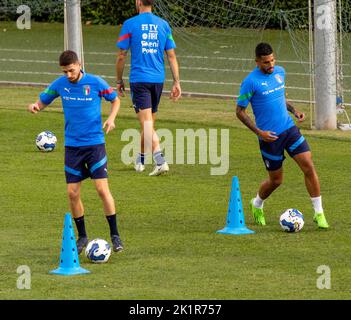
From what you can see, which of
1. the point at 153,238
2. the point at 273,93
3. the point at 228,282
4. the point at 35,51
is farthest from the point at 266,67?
the point at 35,51

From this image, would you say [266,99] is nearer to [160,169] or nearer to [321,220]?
[321,220]

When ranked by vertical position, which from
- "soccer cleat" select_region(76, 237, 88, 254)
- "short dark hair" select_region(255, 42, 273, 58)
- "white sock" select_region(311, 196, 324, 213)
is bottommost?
"soccer cleat" select_region(76, 237, 88, 254)

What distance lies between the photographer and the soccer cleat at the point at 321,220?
1313 cm

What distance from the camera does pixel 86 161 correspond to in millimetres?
12281

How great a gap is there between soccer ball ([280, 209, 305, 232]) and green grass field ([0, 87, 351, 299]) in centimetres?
9

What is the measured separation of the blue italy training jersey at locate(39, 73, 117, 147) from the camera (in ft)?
40.1

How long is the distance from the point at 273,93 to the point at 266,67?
0.93ft
